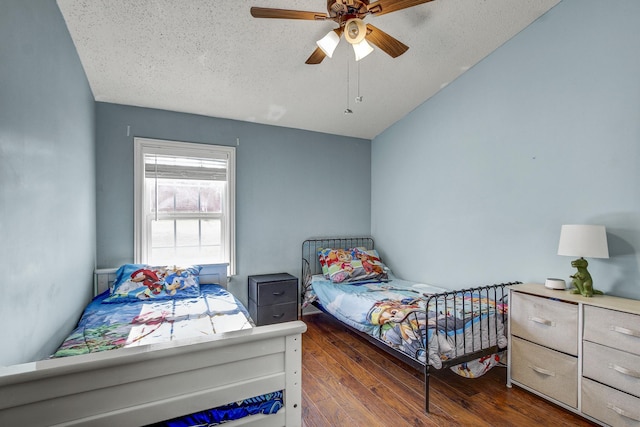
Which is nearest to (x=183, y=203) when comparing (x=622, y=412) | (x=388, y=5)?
(x=388, y=5)

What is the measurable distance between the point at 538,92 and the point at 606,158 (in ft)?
2.52

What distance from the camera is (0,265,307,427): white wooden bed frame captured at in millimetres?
949

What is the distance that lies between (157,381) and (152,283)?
191 cm

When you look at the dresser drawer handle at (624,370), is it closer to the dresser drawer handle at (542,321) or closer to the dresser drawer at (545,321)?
the dresser drawer at (545,321)

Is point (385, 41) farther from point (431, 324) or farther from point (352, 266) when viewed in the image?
point (352, 266)

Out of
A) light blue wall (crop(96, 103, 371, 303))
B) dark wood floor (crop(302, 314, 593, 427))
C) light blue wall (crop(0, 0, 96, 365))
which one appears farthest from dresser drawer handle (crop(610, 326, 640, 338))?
light blue wall (crop(0, 0, 96, 365))

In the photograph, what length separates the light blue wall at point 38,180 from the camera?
128cm

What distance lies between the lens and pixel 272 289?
3426 mm

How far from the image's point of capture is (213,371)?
1215mm

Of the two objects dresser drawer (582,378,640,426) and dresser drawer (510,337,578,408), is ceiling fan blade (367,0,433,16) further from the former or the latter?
dresser drawer (582,378,640,426)

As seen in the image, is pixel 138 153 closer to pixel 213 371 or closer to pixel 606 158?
pixel 213 371

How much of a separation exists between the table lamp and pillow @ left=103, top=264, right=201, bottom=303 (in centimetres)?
298

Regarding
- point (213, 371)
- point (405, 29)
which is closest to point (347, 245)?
point (405, 29)

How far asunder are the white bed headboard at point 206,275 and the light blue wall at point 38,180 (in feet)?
1.75
